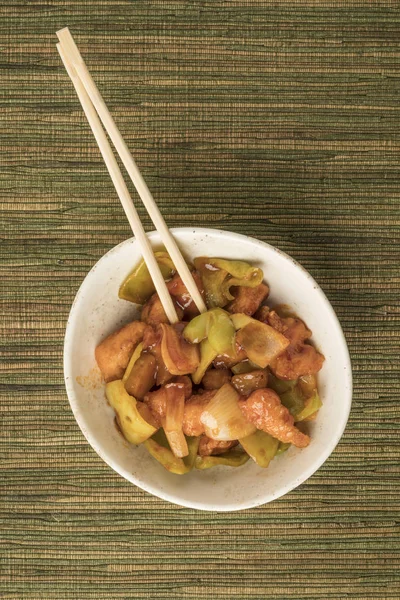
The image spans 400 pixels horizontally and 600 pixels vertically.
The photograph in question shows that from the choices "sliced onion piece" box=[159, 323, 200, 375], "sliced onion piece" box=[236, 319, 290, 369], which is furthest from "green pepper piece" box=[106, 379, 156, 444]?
"sliced onion piece" box=[236, 319, 290, 369]

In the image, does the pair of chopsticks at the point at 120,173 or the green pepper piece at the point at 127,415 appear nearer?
the pair of chopsticks at the point at 120,173

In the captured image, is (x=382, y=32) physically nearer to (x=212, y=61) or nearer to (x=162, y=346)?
(x=212, y=61)

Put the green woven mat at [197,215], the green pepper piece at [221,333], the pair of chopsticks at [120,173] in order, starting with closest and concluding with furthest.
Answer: the pair of chopsticks at [120,173] → the green pepper piece at [221,333] → the green woven mat at [197,215]

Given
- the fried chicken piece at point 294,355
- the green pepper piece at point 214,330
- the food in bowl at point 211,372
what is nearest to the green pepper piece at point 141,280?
the food in bowl at point 211,372

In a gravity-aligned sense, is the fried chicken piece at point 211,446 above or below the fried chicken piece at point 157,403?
below

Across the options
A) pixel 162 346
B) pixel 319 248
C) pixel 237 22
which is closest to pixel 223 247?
pixel 162 346

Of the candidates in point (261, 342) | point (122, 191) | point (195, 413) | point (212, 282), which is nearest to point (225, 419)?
point (195, 413)

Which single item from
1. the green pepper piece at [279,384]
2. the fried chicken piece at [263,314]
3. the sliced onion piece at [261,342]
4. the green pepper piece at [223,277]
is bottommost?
the green pepper piece at [279,384]

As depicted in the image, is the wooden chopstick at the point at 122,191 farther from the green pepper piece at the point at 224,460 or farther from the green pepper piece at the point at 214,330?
the green pepper piece at the point at 224,460
